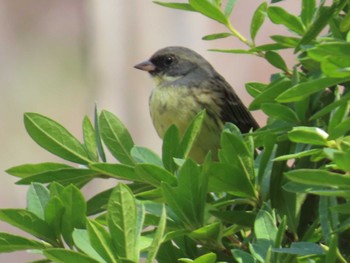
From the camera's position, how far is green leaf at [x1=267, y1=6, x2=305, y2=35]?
1.05m

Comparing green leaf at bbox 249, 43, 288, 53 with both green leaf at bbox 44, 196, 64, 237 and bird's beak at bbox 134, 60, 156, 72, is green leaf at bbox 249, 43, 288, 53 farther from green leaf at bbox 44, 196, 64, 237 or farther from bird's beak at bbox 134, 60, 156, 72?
bird's beak at bbox 134, 60, 156, 72

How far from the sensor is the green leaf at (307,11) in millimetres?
1064

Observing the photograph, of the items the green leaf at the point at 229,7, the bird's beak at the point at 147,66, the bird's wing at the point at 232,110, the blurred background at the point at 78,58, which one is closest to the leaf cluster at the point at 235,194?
the green leaf at the point at 229,7

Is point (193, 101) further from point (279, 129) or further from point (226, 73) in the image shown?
point (279, 129)

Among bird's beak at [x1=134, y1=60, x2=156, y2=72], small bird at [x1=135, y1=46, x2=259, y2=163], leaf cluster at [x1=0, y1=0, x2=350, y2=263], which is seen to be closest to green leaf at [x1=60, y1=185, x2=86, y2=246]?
leaf cluster at [x1=0, y1=0, x2=350, y2=263]

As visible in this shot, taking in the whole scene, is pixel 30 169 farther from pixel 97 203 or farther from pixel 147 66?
pixel 147 66

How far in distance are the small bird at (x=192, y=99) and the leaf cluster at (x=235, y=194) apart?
1.19 m

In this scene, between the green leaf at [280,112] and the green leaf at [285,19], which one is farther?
the green leaf at [285,19]

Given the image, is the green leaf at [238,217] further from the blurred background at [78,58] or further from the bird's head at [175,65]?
the blurred background at [78,58]

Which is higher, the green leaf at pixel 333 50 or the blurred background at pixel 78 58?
the green leaf at pixel 333 50

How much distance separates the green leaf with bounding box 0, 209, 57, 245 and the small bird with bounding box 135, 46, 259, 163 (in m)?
1.26

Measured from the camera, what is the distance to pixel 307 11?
1066mm

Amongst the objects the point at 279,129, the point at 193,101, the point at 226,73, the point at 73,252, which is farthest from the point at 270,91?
the point at 226,73

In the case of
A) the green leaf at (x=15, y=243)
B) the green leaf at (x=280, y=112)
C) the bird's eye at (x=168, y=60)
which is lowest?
the bird's eye at (x=168, y=60)
